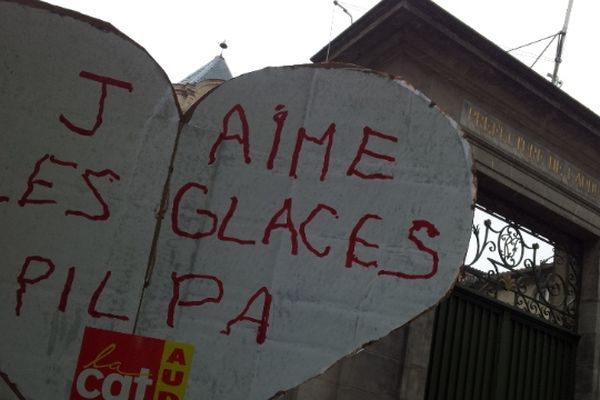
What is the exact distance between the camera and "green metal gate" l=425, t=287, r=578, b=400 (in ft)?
23.2

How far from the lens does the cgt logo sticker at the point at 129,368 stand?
108 inches

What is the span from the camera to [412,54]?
7121 mm

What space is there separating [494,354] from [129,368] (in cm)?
565

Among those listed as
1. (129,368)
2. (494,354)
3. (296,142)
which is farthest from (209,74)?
(129,368)

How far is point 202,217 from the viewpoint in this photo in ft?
9.64

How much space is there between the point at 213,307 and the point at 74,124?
3.13 ft

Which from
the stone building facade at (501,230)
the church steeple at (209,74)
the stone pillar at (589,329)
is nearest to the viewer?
the stone building facade at (501,230)

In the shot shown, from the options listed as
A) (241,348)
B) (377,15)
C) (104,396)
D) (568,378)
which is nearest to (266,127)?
(241,348)

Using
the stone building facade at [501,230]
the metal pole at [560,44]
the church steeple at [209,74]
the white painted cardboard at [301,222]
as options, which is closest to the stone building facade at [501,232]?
the stone building facade at [501,230]

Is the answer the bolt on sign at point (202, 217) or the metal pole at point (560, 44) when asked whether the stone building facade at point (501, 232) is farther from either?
the bolt on sign at point (202, 217)

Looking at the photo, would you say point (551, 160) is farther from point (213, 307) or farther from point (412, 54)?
point (213, 307)

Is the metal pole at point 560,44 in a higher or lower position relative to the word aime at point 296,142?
higher

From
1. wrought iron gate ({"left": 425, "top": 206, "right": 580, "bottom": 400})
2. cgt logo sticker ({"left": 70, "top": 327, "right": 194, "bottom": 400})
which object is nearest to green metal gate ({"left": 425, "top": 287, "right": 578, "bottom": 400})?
wrought iron gate ({"left": 425, "top": 206, "right": 580, "bottom": 400})

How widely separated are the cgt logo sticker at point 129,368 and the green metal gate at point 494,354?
14.9 ft
